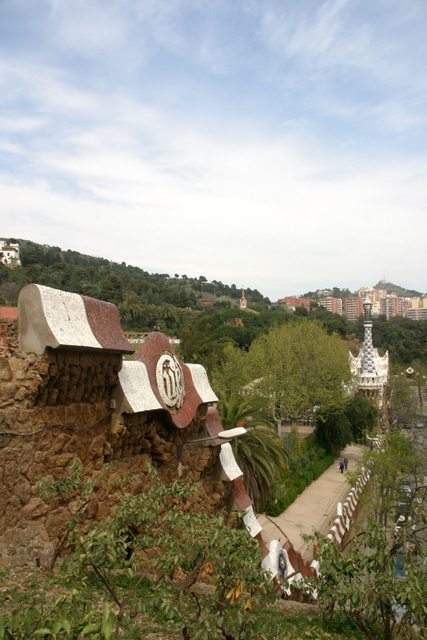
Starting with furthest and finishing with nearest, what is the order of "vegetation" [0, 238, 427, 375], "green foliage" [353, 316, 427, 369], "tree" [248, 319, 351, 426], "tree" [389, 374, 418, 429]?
"green foliage" [353, 316, 427, 369] → "tree" [389, 374, 418, 429] → "vegetation" [0, 238, 427, 375] → "tree" [248, 319, 351, 426]

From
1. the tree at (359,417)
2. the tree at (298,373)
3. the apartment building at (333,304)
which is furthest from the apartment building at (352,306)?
the tree at (298,373)

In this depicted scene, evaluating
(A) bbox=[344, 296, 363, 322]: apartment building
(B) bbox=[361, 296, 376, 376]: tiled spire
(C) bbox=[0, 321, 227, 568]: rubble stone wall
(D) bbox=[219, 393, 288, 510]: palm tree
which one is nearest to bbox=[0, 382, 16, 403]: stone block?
(C) bbox=[0, 321, 227, 568]: rubble stone wall

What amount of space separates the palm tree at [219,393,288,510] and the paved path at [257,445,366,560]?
0.83m

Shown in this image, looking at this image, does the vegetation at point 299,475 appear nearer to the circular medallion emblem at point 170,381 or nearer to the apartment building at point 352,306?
the circular medallion emblem at point 170,381

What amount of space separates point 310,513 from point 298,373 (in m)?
8.47

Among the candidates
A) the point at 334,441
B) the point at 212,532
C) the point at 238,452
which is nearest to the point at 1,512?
the point at 212,532

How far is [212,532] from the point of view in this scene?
383 centimetres

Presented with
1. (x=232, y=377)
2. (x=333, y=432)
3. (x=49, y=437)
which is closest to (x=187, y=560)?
(x=49, y=437)

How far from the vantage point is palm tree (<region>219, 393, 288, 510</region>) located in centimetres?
1413

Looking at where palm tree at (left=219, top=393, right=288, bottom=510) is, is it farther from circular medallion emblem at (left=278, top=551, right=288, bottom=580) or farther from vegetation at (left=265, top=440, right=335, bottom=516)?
circular medallion emblem at (left=278, top=551, right=288, bottom=580)

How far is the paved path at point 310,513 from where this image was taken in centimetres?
1426

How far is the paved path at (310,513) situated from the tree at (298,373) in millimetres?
3007

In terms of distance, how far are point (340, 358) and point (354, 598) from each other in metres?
23.6

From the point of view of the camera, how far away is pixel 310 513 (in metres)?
17.1
